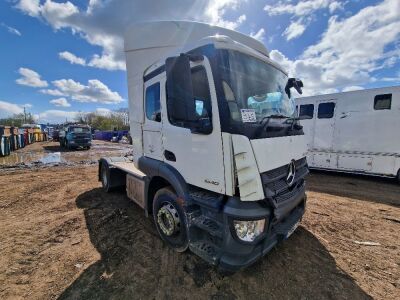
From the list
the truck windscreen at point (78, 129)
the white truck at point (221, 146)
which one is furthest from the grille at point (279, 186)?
the truck windscreen at point (78, 129)

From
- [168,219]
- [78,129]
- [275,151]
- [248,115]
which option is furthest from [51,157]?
[275,151]

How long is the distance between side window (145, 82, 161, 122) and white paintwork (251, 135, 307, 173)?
1.71 metres

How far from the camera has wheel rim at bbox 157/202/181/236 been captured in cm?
313

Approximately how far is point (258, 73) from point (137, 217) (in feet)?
12.0

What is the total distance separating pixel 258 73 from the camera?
2852mm

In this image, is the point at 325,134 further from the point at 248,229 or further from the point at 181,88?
the point at 181,88

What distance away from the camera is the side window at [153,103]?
3360 mm

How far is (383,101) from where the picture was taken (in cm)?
738

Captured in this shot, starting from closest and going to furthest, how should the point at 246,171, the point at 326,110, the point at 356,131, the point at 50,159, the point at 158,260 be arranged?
the point at 246,171 < the point at 158,260 < the point at 356,131 < the point at 326,110 < the point at 50,159

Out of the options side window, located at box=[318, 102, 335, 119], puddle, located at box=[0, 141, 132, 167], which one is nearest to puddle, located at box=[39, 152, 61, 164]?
puddle, located at box=[0, 141, 132, 167]

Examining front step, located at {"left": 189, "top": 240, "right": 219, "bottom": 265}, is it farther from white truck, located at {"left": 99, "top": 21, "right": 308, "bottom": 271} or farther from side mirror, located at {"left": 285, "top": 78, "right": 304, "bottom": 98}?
side mirror, located at {"left": 285, "top": 78, "right": 304, "bottom": 98}

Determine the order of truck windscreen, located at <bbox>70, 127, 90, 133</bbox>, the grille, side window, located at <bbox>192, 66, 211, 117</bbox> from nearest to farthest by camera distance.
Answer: the grille
side window, located at <bbox>192, 66, 211, 117</bbox>
truck windscreen, located at <bbox>70, 127, 90, 133</bbox>

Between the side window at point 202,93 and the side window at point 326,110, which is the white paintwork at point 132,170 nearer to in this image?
the side window at point 202,93

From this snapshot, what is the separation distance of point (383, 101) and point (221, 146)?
8011 millimetres
